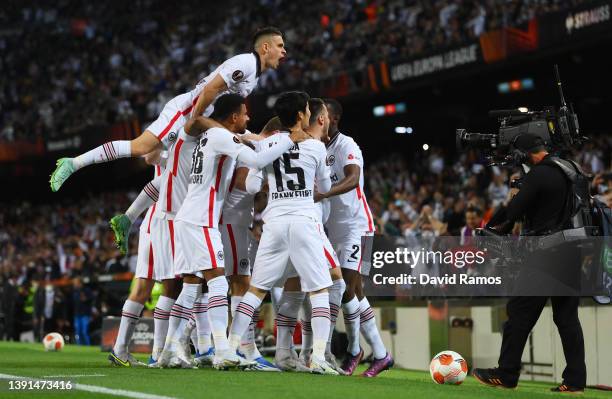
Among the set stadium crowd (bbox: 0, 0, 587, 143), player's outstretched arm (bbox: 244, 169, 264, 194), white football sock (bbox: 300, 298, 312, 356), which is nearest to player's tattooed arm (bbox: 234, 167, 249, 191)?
player's outstretched arm (bbox: 244, 169, 264, 194)

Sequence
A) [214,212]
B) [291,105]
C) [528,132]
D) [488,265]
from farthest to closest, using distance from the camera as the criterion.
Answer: [488,265]
[214,212]
[528,132]
[291,105]

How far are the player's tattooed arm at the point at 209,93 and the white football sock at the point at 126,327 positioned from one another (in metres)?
1.73

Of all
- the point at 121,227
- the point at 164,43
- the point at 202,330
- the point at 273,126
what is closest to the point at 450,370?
the point at 202,330

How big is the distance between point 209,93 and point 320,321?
2.09m

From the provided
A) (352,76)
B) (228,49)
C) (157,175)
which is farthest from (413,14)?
(157,175)

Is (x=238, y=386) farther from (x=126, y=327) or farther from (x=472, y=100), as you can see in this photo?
(x=472, y=100)

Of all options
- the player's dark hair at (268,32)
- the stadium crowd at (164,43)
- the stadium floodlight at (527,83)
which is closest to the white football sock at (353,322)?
the player's dark hair at (268,32)

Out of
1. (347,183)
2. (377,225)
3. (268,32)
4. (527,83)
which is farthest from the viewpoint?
(527,83)

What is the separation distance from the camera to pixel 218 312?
24.4 feet

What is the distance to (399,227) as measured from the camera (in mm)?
15805

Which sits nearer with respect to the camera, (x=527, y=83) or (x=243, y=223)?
(x=243, y=223)

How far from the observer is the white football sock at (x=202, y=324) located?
8266 mm

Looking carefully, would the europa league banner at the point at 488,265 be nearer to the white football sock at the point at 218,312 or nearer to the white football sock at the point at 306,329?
the white football sock at the point at 306,329

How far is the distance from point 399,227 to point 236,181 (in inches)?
321
